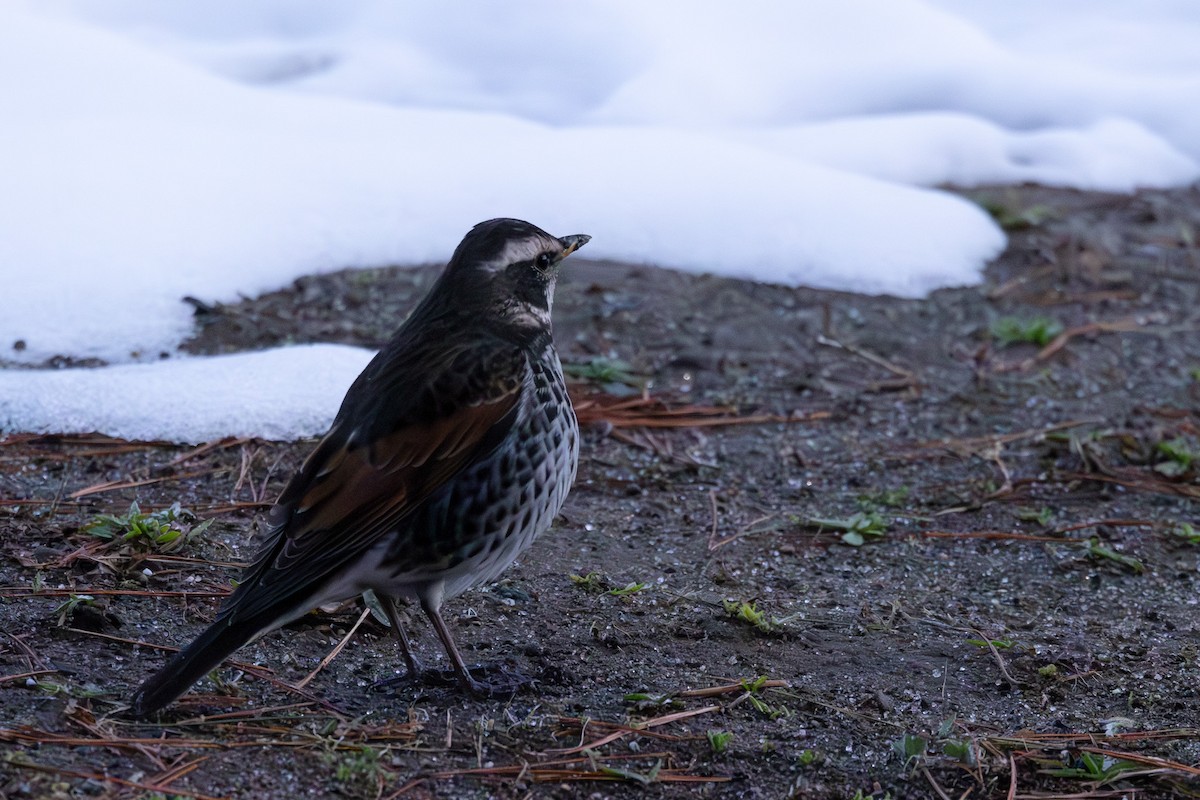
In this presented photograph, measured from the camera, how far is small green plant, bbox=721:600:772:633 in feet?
12.1

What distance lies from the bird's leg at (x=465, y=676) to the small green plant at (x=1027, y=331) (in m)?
3.78

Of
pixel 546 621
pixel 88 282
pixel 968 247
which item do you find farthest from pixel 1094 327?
pixel 88 282

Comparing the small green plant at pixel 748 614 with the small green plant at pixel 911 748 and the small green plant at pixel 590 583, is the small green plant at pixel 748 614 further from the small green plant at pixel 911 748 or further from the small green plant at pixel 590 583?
the small green plant at pixel 911 748

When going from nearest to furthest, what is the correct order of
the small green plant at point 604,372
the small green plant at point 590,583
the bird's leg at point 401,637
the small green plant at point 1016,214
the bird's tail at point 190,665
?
the bird's tail at point 190,665
the bird's leg at point 401,637
the small green plant at point 590,583
the small green plant at point 604,372
the small green plant at point 1016,214

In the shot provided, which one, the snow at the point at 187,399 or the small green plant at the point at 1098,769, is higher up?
the snow at the point at 187,399

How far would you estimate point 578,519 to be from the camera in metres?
4.48

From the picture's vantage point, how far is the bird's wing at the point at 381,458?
10.1 ft

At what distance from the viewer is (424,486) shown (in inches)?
127

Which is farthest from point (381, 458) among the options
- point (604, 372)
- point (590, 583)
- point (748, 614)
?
point (604, 372)

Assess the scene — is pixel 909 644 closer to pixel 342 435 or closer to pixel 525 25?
pixel 342 435

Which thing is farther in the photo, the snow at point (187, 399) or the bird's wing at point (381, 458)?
the snow at point (187, 399)

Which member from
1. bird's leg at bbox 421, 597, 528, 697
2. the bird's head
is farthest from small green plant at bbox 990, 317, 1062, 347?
bird's leg at bbox 421, 597, 528, 697

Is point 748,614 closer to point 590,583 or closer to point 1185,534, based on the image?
point 590,583

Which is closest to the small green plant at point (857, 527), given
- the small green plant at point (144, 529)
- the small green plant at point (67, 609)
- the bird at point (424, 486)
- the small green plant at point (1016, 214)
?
the bird at point (424, 486)
